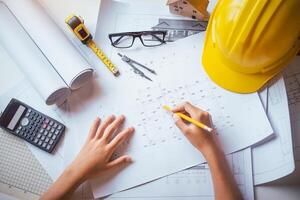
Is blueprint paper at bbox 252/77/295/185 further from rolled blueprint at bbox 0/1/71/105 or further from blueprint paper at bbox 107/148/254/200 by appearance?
rolled blueprint at bbox 0/1/71/105

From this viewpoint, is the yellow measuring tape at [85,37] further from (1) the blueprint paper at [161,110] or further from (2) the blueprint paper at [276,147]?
(2) the blueprint paper at [276,147]

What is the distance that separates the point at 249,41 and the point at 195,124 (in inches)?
7.3

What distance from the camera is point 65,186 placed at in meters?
0.63

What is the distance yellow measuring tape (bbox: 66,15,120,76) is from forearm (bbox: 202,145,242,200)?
0.87ft

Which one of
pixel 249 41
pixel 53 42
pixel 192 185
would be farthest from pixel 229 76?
pixel 53 42

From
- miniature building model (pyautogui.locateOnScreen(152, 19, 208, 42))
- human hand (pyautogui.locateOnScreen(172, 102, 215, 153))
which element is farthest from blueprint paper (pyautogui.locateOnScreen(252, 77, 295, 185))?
miniature building model (pyautogui.locateOnScreen(152, 19, 208, 42))

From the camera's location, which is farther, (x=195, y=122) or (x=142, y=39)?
(x=142, y=39)

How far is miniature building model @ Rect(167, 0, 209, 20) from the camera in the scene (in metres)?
0.69

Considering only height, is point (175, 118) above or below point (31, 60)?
below

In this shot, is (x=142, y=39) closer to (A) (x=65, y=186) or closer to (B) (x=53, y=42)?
(B) (x=53, y=42)

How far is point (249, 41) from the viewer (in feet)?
1.90

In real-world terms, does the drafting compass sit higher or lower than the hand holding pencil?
higher

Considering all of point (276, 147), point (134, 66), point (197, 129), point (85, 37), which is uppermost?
point (85, 37)

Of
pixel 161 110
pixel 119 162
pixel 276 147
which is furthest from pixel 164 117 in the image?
pixel 276 147
